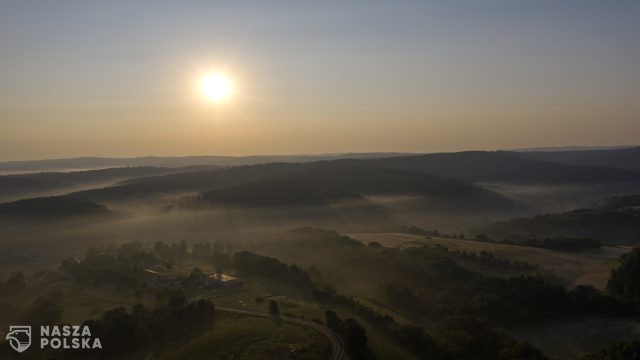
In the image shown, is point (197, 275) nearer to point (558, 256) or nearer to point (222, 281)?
point (222, 281)

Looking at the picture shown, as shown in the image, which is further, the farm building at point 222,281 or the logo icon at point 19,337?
the farm building at point 222,281

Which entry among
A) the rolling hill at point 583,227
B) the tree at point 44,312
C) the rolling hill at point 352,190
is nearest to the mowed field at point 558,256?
the rolling hill at point 583,227

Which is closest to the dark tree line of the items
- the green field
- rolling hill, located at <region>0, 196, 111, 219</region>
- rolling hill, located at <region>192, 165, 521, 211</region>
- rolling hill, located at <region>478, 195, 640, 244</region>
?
the green field

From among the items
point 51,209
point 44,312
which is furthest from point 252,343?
point 51,209

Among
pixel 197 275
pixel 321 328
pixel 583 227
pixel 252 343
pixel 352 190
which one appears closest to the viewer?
pixel 252 343

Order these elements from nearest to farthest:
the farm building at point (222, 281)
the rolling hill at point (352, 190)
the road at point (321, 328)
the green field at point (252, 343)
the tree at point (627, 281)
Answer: the green field at point (252, 343), the road at point (321, 328), the farm building at point (222, 281), the tree at point (627, 281), the rolling hill at point (352, 190)

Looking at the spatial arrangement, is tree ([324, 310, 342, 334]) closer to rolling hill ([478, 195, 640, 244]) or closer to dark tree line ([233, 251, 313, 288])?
dark tree line ([233, 251, 313, 288])

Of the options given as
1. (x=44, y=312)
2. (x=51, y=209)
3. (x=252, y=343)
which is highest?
(x=252, y=343)

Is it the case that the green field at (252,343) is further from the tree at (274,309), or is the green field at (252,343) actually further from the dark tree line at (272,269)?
the dark tree line at (272,269)
